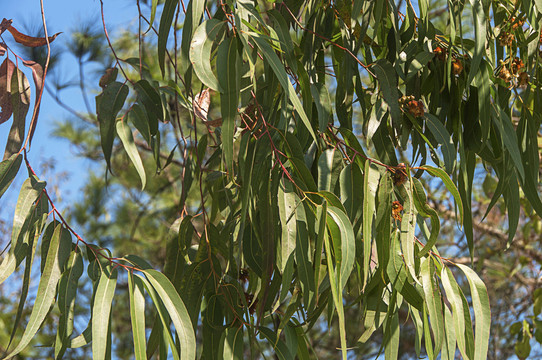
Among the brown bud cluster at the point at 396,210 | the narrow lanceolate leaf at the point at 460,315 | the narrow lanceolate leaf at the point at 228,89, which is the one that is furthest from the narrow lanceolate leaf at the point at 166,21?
the narrow lanceolate leaf at the point at 460,315

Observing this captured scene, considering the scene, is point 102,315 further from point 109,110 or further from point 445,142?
point 445,142

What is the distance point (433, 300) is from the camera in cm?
73

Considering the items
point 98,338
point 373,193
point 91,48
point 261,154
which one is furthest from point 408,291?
point 91,48

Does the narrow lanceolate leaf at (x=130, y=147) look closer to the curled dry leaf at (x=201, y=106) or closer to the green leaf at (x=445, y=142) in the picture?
the curled dry leaf at (x=201, y=106)

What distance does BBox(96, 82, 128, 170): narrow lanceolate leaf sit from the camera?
79 cm

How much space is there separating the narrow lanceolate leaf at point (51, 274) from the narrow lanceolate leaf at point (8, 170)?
0.08 meters

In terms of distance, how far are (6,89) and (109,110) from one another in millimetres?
142

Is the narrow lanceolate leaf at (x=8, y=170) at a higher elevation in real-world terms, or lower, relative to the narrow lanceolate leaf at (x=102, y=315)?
higher

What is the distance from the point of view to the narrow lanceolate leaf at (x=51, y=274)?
667mm

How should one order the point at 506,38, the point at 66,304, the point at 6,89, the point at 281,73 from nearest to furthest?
the point at 281,73 < the point at 66,304 < the point at 6,89 < the point at 506,38

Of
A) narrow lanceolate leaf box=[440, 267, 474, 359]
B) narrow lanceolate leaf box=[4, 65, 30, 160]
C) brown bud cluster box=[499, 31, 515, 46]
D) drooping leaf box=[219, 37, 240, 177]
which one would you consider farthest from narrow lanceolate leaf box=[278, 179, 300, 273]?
brown bud cluster box=[499, 31, 515, 46]

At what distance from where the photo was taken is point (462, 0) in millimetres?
903

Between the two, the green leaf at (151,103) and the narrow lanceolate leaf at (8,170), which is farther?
the green leaf at (151,103)

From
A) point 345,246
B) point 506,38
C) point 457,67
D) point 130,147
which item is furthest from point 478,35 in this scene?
point 130,147
